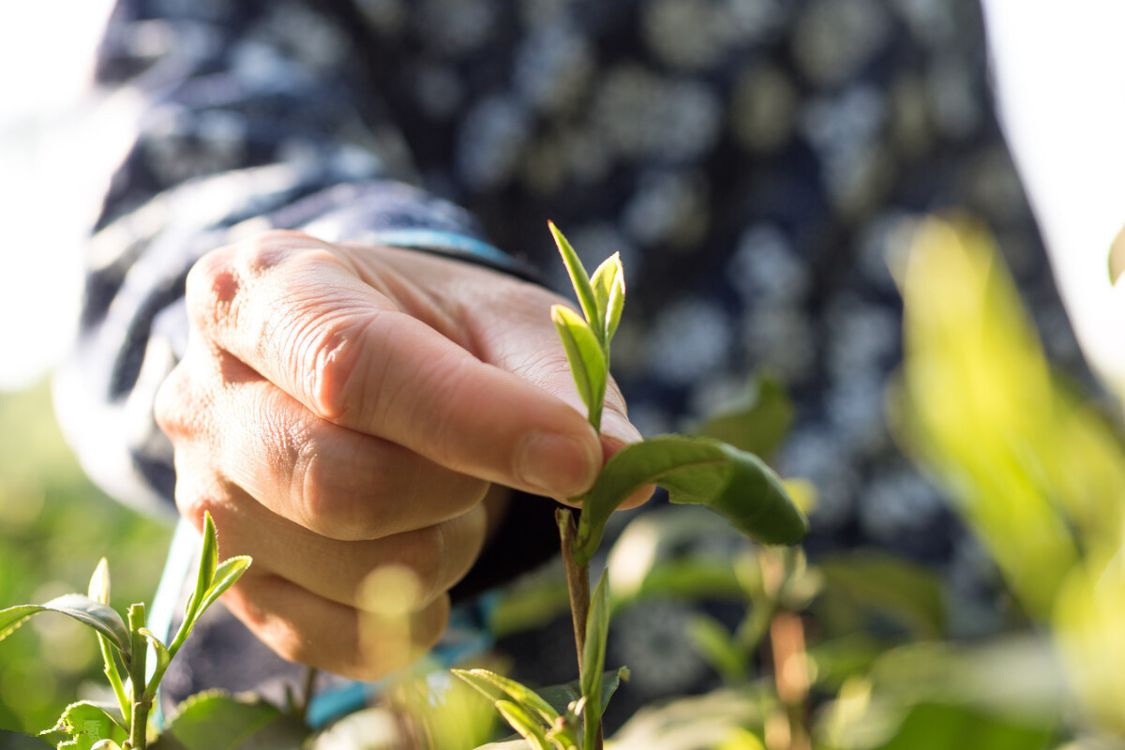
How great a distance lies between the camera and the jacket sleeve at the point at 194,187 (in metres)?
0.75

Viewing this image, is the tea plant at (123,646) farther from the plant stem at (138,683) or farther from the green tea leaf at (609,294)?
the green tea leaf at (609,294)

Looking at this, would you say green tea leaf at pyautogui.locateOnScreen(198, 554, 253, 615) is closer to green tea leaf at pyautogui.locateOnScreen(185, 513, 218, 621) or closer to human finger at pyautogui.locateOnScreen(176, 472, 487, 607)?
green tea leaf at pyautogui.locateOnScreen(185, 513, 218, 621)

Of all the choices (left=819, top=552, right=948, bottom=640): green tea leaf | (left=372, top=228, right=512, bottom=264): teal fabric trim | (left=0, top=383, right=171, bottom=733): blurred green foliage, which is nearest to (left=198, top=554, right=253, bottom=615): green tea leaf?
(left=0, top=383, right=171, bottom=733): blurred green foliage

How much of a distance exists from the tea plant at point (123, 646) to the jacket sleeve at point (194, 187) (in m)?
0.33

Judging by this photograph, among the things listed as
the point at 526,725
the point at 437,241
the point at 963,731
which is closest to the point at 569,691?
the point at 526,725

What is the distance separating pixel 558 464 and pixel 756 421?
257mm

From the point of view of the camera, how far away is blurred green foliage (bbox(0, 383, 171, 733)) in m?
0.82

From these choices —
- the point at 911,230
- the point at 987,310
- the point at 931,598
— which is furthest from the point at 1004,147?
the point at 987,310

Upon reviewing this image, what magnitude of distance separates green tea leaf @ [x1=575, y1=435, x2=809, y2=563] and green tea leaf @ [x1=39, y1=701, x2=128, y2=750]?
0.18m

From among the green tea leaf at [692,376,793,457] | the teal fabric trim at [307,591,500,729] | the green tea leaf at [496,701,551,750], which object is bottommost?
the teal fabric trim at [307,591,500,729]

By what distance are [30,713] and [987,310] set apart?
2.57ft

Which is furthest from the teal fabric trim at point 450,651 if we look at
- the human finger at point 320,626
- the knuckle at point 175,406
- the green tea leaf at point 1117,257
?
the green tea leaf at point 1117,257

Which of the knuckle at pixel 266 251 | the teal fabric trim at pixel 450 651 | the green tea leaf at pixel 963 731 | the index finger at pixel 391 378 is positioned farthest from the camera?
the teal fabric trim at pixel 450 651

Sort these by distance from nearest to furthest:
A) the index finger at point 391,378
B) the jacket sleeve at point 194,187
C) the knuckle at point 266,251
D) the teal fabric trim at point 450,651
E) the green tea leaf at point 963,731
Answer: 1. the green tea leaf at point 963,731
2. the index finger at point 391,378
3. the knuckle at point 266,251
4. the teal fabric trim at point 450,651
5. the jacket sleeve at point 194,187
